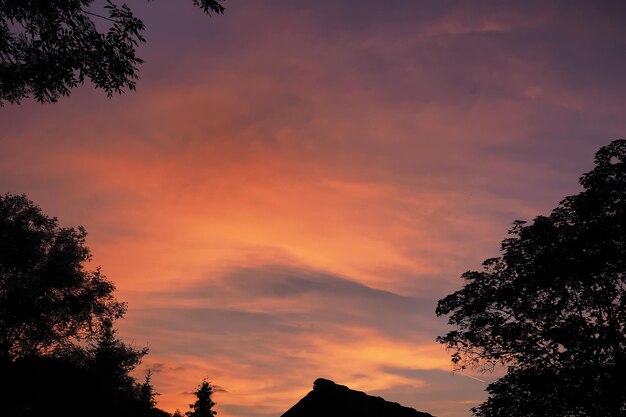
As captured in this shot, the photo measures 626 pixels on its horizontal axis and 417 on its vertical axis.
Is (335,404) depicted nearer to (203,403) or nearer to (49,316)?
(49,316)

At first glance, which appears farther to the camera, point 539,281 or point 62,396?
point 62,396

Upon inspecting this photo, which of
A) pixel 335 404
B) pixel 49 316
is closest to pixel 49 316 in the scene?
pixel 49 316

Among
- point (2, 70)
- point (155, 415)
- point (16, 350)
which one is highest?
point (2, 70)

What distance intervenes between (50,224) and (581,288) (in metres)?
36.4

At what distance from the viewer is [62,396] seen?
2977 cm

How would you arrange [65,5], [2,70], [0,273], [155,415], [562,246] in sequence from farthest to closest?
[155,415]
[0,273]
[562,246]
[2,70]
[65,5]

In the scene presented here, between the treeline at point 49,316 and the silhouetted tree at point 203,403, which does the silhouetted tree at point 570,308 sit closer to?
the treeline at point 49,316

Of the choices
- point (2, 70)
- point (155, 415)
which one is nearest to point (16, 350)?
point (155, 415)

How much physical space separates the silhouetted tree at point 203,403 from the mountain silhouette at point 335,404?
48.8m

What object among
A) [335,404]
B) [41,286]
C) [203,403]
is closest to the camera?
[335,404]

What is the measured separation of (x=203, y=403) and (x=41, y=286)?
110 feet

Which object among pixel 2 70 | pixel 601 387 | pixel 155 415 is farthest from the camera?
pixel 155 415

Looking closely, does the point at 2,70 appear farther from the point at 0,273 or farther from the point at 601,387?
the point at 0,273

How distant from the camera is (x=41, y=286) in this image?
3466 centimetres
